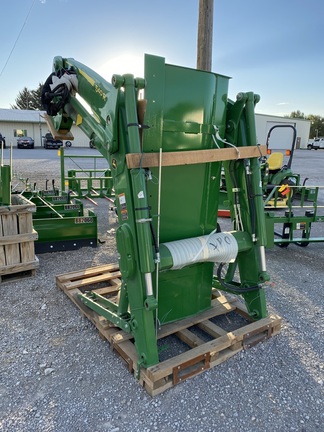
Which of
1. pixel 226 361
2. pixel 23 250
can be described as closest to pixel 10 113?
pixel 23 250

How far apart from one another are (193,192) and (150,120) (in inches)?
28.9

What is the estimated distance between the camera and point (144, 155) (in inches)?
90.0

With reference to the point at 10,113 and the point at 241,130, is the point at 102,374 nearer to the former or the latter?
the point at 241,130

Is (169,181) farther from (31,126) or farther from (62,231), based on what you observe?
(31,126)

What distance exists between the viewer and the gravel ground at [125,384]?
6.82ft

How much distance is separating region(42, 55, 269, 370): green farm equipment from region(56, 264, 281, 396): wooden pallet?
10 centimetres

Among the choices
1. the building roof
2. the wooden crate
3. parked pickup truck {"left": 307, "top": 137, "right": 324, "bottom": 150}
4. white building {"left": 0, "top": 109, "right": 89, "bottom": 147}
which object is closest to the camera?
the wooden crate

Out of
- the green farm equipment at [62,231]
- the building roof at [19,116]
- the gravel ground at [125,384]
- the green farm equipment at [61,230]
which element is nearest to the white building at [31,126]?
the building roof at [19,116]

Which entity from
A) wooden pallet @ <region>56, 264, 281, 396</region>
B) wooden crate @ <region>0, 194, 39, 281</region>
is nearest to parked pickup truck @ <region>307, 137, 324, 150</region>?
wooden pallet @ <region>56, 264, 281, 396</region>

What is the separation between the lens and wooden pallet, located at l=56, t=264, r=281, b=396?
2.35 m

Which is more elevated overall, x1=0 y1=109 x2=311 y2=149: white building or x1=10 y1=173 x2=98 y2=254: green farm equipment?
x1=0 y1=109 x2=311 y2=149: white building

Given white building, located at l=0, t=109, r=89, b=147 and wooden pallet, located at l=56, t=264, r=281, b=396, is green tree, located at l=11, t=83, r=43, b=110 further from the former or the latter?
wooden pallet, located at l=56, t=264, r=281, b=396

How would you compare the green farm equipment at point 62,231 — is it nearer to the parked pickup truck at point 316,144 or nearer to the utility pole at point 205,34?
the utility pole at point 205,34

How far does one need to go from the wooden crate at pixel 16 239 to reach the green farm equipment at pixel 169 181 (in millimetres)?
1161
